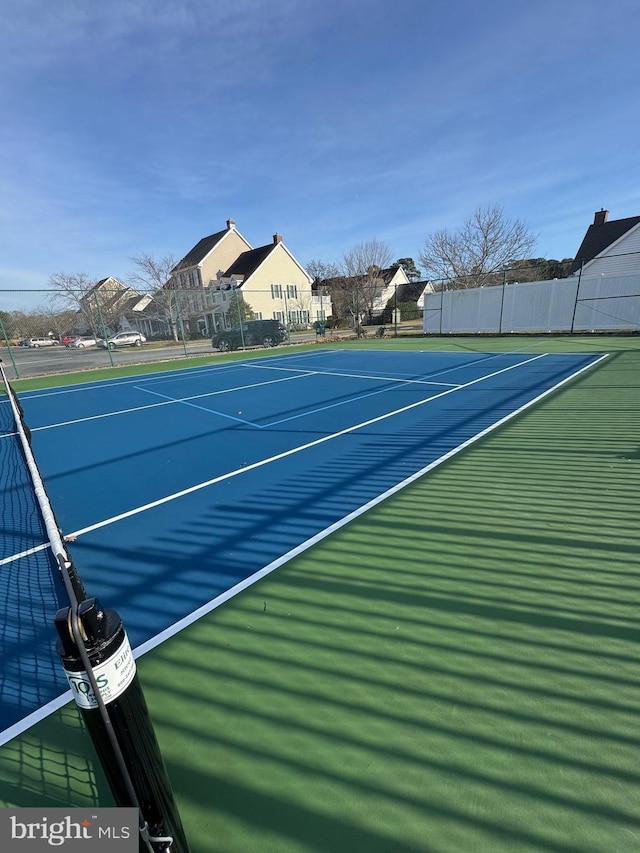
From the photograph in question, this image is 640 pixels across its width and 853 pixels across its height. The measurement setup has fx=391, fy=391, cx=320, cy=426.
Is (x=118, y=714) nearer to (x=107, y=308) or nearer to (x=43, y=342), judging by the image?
(x=107, y=308)

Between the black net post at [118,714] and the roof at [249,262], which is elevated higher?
the roof at [249,262]

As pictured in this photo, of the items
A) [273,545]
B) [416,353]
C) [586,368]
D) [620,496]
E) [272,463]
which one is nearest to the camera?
[273,545]

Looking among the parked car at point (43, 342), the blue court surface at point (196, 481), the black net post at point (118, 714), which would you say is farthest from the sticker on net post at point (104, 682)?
the parked car at point (43, 342)

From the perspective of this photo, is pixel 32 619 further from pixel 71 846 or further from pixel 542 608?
pixel 542 608

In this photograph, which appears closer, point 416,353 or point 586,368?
point 586,368

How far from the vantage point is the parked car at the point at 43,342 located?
24.6 meters

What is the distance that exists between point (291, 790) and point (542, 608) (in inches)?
75.4

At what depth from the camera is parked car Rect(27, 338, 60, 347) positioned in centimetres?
2460

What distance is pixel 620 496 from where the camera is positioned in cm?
404

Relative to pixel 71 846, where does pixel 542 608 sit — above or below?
below

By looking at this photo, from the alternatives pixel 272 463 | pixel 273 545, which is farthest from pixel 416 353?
pixel 273 545

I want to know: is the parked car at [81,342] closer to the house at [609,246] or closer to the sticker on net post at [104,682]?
the sticker on net post at [104,682]

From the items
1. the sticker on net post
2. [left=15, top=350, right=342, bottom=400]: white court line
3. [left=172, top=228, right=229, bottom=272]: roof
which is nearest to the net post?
the sticker on net post

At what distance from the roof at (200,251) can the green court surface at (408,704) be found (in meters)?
51.5
